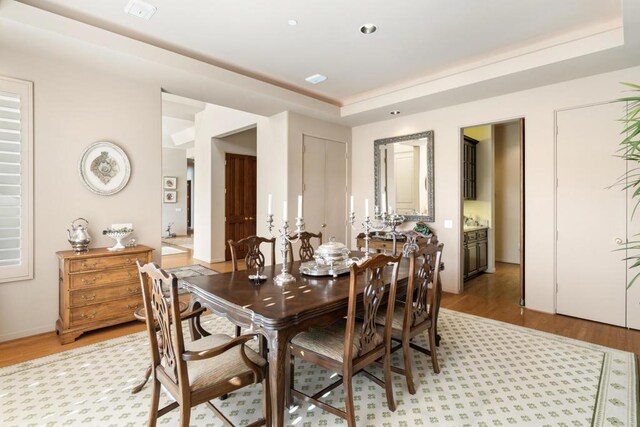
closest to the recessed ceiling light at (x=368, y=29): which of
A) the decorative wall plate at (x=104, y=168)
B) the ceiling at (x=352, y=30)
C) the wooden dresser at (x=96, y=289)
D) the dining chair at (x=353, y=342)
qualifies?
the ceiling at (x=352, y=30)

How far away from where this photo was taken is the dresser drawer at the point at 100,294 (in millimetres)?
Answer: 3174

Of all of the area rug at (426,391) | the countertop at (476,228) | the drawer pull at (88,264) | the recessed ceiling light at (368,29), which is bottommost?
the area rug at (426,391)

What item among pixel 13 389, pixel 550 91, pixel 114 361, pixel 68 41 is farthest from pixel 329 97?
pixel 13 389

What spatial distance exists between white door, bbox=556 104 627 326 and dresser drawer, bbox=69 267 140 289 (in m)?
4.90

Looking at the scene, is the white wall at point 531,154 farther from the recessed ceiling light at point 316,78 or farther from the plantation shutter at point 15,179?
the plantation shutter at point 15,179

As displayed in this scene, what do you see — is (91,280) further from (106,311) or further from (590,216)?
(590,216)

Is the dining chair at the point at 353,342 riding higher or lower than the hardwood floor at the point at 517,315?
higher

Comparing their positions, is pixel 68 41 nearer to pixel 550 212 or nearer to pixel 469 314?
pixel 469 314

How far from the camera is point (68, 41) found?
2.93 meters

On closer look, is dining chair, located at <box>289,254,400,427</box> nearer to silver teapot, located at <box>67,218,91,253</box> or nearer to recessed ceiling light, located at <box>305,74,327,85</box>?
silver teapot, located at <box>67,218,91,253</box>

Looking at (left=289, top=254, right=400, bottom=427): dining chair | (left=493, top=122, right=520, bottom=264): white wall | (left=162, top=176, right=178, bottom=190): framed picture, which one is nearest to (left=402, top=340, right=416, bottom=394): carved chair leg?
(left=289, top=254, right=400, bottom=427): dining chair

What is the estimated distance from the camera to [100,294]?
3.31 m

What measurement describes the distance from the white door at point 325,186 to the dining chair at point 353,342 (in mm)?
3384

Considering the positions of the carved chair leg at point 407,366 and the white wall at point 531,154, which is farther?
the white wall at point 531,154
